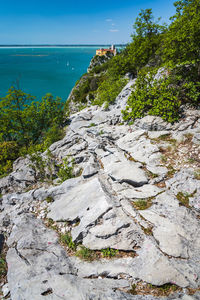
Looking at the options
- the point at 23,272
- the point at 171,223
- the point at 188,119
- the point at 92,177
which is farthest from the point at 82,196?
the point at 188,119

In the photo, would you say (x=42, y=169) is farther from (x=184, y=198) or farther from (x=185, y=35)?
(x=185, y=35)

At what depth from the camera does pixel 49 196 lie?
875 cm

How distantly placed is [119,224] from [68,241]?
82.8 inches

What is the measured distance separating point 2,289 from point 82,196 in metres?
4.04

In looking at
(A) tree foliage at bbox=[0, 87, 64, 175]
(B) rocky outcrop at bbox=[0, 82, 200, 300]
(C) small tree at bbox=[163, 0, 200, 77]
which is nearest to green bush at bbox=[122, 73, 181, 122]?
(B) rocky outcrop at bbox=[0, 82, 200, 300]

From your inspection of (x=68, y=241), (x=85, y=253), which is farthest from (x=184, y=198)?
(x=68, y=241)

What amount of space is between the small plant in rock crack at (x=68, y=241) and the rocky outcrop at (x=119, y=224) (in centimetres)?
14

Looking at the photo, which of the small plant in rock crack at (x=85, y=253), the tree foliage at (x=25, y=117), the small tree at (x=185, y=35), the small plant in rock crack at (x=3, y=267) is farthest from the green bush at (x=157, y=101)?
the tree foliage at (x=25, y=117)

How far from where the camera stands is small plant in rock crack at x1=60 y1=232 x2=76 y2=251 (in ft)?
19.6

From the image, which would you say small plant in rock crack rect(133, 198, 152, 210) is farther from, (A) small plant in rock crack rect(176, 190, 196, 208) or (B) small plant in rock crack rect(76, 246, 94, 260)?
(B) small plant in rock crack rect(76, 246, 94, 260)

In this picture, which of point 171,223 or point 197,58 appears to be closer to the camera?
point 171,223

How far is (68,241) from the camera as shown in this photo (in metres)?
6.14

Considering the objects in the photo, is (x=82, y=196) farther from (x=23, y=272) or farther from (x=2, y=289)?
(x=2, y=289)

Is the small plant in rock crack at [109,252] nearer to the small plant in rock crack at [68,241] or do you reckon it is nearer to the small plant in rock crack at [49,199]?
the small plant in rock crack at [68,241]
